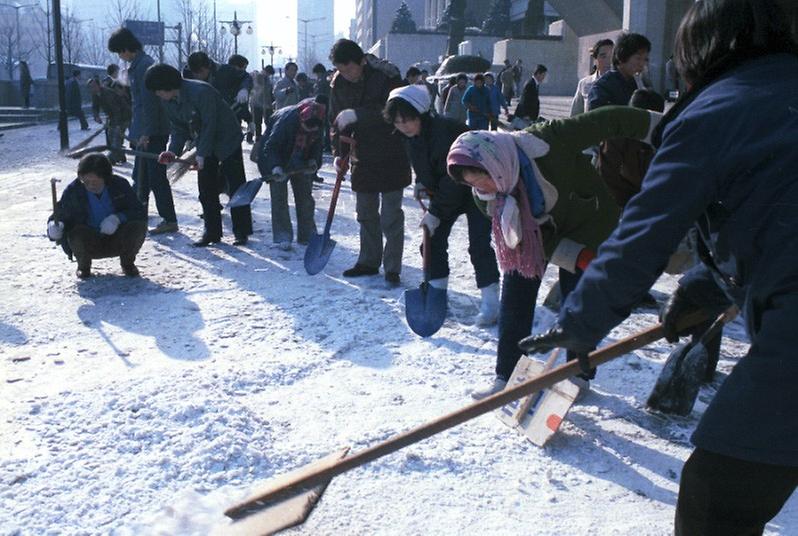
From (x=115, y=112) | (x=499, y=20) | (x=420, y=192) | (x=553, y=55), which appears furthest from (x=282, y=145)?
(x=499, y=20)

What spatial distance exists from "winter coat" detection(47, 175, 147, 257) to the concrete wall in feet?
74.7

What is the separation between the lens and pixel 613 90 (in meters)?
5.38

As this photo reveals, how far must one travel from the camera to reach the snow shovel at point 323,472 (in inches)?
86.9

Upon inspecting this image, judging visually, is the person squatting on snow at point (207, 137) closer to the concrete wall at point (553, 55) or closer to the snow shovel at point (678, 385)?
the snow shovel at point (678, 385)

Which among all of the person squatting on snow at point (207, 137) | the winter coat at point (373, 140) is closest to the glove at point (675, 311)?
the winter coat at point (373, 140)

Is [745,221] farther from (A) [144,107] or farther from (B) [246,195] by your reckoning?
(A) [144,107]

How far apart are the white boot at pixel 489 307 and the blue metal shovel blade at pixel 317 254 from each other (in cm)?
152

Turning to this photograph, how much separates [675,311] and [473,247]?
2.88 m

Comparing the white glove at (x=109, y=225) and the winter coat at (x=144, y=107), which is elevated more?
the winter coat at (x=144, y=107)

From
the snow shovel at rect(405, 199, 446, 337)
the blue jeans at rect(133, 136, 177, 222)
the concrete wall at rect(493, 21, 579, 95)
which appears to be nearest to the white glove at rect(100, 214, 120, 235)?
the blue jeans at rect(133, 136, 177, 222)

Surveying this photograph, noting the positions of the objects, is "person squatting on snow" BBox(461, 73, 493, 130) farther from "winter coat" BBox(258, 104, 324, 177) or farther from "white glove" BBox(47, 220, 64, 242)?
"white glove" BBox(47, 220, 64, 242)

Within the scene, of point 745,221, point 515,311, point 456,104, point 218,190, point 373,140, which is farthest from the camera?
point 456,104

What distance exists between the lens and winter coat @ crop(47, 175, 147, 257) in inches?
223

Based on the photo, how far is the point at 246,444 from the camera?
10.8ft
